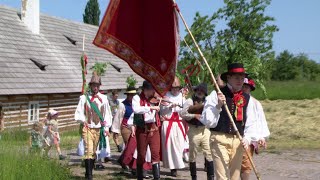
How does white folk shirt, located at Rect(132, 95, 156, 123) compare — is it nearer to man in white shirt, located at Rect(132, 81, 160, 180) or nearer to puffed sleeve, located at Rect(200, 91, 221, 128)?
man in white shirt, located at Rect(132, 81, 160, 180)

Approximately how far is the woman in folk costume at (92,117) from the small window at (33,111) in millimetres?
14278

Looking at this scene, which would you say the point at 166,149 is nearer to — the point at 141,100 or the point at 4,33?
the point at 141,100

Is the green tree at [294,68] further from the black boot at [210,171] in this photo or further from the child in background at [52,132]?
the black boot at [210,171]

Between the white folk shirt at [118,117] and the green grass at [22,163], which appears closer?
the green grass at [22,163]

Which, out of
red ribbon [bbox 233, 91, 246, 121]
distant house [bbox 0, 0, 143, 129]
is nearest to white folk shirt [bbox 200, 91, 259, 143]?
red ribbon [bbox 233, 91, 246, 121]

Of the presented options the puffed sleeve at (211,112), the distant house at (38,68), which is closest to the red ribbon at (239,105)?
the puffed sleeve at (211,112)

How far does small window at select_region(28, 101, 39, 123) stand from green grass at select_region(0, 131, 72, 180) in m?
15.3

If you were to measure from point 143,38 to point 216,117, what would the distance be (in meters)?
1.65

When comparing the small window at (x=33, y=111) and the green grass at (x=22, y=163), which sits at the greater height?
the small window at (x=33, y=111)

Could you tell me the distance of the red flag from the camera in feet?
21.2

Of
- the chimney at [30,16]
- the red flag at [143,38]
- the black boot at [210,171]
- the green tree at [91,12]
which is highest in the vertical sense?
the green tree at [91,12]

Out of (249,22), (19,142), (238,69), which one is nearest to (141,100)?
(19,142)

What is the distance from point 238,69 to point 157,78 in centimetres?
123

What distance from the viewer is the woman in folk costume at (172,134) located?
8.86 metres
